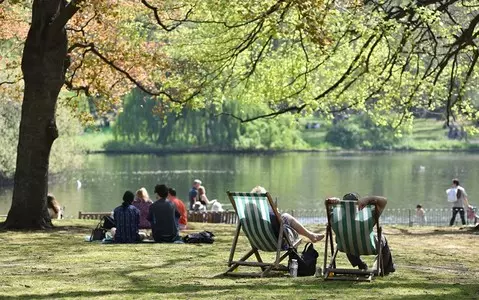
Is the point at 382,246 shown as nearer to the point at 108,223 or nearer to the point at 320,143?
the point at 108,223

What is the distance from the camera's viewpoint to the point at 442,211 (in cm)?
3838

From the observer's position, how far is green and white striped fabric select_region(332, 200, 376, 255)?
37.4ft

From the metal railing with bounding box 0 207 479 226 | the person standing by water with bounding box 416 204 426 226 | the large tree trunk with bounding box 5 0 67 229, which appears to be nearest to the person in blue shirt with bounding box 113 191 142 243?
the large tree trunk with bounding box 5 0 67 229

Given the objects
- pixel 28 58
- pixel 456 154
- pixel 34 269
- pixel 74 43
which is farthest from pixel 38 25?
pixel 456 154

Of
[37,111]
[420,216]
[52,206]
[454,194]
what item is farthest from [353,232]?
[420,216]

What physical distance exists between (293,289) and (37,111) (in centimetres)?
973

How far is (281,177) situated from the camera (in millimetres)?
63562

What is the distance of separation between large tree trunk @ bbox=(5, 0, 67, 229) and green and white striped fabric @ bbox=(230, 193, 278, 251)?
807 centimetres

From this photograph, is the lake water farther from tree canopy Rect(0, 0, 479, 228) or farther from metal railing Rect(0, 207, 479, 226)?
tree canopy Rect(0, 0, 479, 228)

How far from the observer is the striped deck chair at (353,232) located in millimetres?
11391

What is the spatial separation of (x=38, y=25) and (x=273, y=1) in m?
4.27

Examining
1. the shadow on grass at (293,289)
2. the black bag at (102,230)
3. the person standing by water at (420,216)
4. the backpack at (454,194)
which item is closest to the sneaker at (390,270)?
the shadow on grass at (293,289)

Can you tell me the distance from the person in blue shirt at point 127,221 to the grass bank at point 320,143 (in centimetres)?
6467

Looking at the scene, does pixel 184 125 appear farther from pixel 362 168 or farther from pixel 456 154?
pixel 456 154
